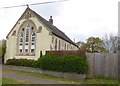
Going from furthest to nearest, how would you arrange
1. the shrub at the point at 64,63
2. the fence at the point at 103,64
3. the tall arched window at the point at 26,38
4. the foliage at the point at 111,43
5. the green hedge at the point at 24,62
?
1. the foliage at the point at 111,43
2. the tall arched window at the point at 26,38
3. the green hedge at the point at 24,62
4. the shrub at the point at 64,63
5. the fence at the point at 103,64

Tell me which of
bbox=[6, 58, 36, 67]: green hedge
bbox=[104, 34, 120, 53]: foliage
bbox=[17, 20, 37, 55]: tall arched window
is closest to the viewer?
bbox=[6, 58, 36, 67]: green hedge

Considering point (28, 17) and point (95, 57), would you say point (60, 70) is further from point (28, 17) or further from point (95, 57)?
point (28, 17)

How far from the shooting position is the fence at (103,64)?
2314cm

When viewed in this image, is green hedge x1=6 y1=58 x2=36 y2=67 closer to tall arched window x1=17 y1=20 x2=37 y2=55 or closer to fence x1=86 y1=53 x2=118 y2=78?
tall arched window x1=17 y1=20 x2=37 y2=55

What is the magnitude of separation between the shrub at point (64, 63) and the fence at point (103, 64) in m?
0.77

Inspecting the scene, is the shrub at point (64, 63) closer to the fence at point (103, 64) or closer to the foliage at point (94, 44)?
the fence at point (103, 64)

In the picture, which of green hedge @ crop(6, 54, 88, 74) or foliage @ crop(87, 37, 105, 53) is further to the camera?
foliage @ crop(87, 37, 105, 53)

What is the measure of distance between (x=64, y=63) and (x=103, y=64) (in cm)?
400


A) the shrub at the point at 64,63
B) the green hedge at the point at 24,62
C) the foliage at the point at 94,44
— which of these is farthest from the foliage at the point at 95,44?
the shrub at the point at 64,63

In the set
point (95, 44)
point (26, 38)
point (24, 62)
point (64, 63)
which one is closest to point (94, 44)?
point (95, 44)

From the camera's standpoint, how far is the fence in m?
23.1

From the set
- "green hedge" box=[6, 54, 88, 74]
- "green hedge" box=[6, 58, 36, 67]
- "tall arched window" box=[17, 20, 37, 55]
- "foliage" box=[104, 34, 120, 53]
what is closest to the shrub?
"green hedge" box=[6, 54, 88, 74]

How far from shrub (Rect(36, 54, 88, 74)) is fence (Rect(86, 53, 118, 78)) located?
774mm

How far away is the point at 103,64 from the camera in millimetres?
23797
